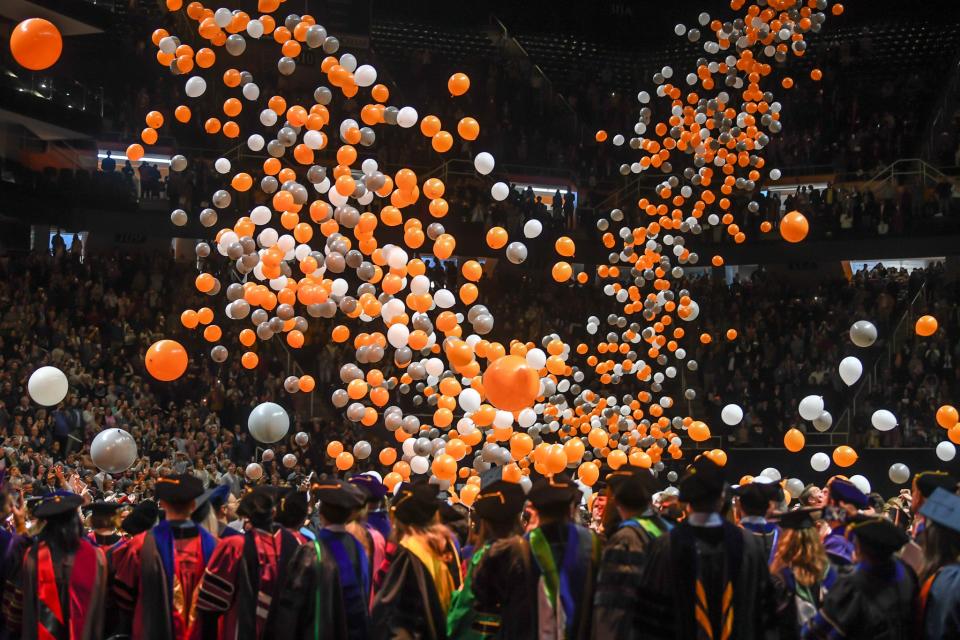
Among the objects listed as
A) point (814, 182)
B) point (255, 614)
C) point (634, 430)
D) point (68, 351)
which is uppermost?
point (814, 182)

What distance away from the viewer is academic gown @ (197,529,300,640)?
5.75 meters

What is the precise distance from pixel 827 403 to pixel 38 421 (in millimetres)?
12648

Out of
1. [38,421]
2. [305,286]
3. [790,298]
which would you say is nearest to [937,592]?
[305,286]

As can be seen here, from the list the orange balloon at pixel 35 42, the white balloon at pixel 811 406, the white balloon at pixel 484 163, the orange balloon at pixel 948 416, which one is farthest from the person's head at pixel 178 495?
the white balloon at pixel 811 406

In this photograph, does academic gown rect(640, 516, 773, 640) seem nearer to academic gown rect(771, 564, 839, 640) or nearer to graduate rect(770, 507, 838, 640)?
academic gown rect(771, 564, 839, 640)

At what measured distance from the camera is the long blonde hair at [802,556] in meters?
5.81

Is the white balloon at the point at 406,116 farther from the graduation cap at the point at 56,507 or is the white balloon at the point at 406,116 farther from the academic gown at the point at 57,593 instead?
the academic gown at the point at 57,593

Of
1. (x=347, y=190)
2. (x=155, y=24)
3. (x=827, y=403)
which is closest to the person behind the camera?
(x=347, y=190)

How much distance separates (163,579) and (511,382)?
3.30 meters

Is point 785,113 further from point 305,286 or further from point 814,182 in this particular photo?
point 305,286

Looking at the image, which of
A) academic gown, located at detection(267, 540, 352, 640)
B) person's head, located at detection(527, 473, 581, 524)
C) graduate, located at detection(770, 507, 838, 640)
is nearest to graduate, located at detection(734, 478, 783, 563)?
graduate, located at detection(770, 507, 838, 640)

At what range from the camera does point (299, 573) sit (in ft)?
18.8

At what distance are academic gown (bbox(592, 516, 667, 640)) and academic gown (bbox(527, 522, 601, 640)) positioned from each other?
0.10 m

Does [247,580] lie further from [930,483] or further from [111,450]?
[930,483]
